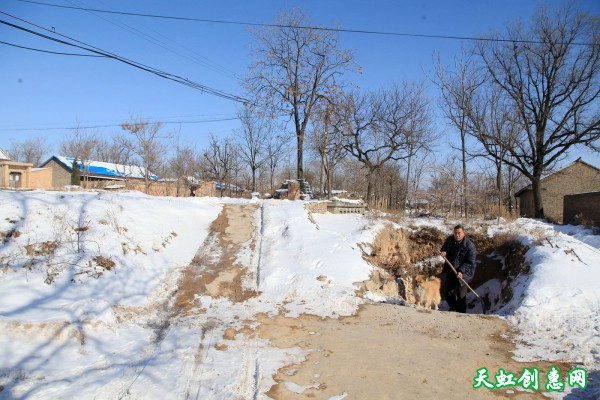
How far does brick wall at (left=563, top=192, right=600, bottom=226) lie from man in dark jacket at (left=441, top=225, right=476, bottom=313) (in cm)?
1221

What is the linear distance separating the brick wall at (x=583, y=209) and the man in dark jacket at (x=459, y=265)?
40.0ft

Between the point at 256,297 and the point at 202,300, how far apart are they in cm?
98

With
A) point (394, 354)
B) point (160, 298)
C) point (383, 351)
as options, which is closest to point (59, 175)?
point (160, 298)

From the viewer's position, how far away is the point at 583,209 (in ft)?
63.2

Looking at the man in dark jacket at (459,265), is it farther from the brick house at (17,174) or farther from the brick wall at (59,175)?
the brick wall at (59,175)

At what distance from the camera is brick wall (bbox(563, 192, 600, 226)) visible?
58.9 ft

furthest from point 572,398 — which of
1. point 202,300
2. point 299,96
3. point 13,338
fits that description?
point 299,96

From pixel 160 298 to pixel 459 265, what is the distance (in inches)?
229

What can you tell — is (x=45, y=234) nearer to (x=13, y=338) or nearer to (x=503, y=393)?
(x=13, y=338)

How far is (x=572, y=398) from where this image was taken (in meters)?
3.71

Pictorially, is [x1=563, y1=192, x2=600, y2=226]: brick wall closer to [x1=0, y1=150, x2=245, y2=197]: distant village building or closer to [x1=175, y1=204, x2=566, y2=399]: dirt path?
[x1=175, y1=204, x2=566, y2=399]: dirt path

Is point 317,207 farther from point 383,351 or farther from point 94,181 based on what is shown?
point 94,181

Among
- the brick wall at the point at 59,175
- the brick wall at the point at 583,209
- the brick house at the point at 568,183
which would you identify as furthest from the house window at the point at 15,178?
the brick house at the point at 568,183

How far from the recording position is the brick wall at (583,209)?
17953 millimetres
